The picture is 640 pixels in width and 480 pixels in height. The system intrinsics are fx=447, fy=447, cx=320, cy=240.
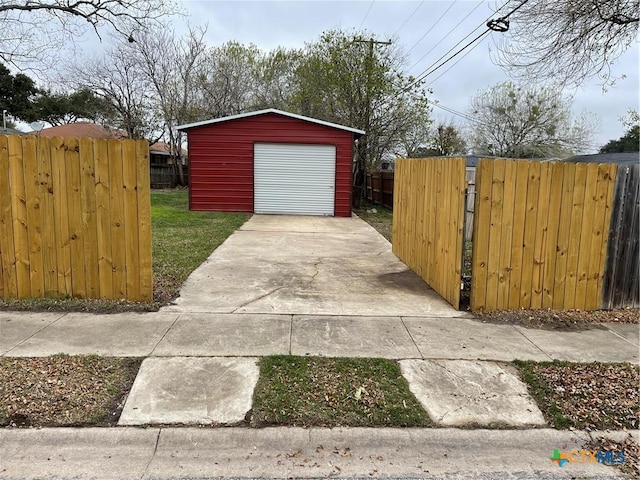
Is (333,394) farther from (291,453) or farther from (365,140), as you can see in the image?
(365,140)

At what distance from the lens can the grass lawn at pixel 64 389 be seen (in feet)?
9.07

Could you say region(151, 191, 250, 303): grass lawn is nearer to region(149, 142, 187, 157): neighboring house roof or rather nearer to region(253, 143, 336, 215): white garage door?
region(253, 143, 336, 215): white garage door

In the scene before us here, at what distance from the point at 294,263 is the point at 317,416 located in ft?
15.1

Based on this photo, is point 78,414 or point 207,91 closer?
point 78,414

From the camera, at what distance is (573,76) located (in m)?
8.80

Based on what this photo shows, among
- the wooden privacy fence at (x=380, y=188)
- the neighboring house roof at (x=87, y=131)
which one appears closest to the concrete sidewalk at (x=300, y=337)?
the wooden privacy fence at (x=380, y=188)

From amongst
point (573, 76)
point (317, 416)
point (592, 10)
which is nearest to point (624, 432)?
point (317, 416)

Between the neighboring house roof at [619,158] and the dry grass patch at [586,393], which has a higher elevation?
the neighboring house roof at [619,158]

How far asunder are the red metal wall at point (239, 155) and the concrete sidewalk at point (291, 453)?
1310 centimetres

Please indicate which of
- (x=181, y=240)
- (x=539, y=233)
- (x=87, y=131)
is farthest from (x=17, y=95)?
(x=539, y=233)

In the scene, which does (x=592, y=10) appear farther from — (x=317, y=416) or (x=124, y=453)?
(x=124, y=453)

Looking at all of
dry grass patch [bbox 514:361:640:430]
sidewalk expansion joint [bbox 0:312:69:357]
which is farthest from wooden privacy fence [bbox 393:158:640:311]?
sidewalk expansion joint [bbox 0:312:69:357]

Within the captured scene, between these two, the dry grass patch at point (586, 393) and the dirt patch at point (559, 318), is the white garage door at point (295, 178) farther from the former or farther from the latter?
the dry grass patch at point (586, 393)

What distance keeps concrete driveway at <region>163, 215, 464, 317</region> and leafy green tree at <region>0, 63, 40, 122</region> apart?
29.2 metres
